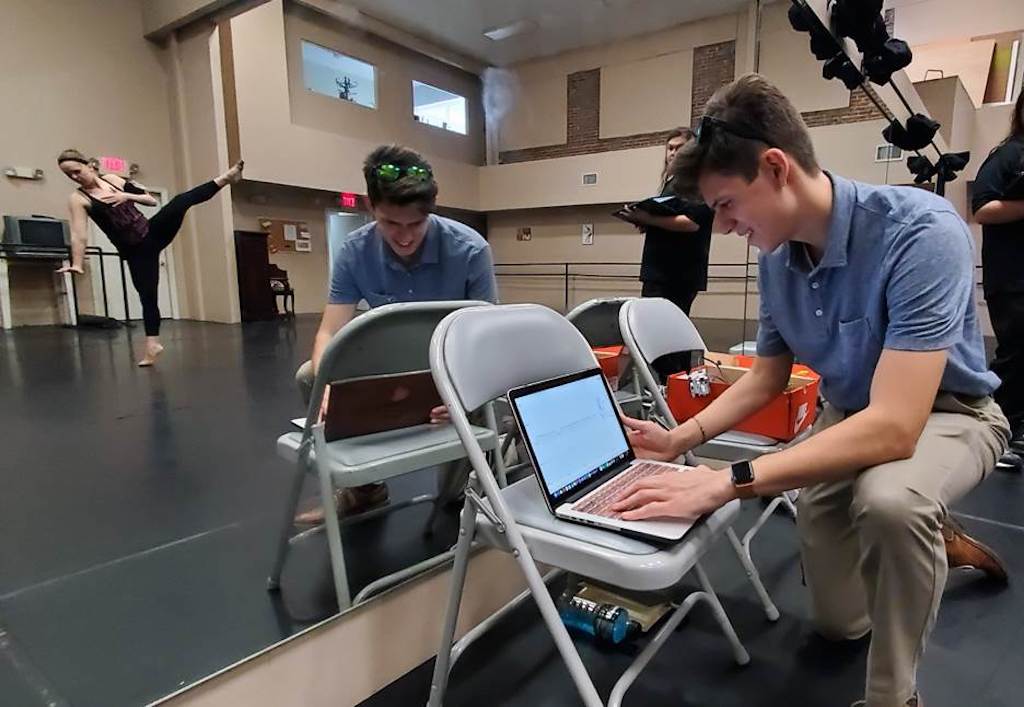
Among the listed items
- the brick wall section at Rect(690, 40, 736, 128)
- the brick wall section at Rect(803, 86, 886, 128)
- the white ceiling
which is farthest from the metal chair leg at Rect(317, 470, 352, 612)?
the brick wall section at Rect(690, 40, 736, 128)

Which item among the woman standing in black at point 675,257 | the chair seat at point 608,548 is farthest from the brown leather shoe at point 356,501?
the woman standing in black at point 675,257

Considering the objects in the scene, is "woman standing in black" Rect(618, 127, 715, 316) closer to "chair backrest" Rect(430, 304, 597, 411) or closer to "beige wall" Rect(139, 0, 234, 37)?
"chair backrest" Rect(430, 304, 597, 411)

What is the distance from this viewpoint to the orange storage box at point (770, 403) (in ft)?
5.30

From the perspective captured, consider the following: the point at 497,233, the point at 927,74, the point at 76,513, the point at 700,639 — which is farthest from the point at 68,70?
the point at 927,74

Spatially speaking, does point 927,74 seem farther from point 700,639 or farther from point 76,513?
point 76,513

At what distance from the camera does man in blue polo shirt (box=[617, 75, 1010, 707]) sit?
34.5 inches

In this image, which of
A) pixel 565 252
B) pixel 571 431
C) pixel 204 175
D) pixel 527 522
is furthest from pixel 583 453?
pixel 565 252

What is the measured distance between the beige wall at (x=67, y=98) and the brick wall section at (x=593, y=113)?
486 centimetres

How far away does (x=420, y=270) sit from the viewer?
69.0 inches

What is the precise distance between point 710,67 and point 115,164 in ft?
25.7

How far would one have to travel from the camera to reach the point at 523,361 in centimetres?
108

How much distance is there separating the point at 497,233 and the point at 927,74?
6.67 m

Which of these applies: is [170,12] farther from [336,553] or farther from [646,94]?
[336,553]

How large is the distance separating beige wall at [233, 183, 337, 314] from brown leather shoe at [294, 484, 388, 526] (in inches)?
251
